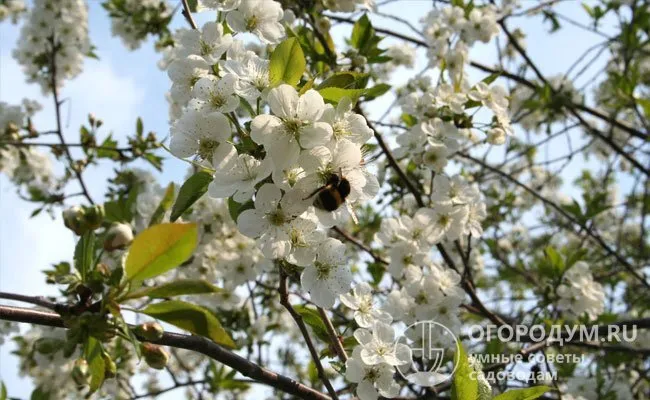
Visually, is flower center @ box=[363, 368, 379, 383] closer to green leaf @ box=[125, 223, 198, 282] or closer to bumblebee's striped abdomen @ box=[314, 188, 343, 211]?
bumblebee's striped abdomen @ box=[314, 188, 343, 211]

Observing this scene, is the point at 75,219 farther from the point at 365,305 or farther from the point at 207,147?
the point at 365,305

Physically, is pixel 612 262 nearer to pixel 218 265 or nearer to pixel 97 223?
pixel 218 265

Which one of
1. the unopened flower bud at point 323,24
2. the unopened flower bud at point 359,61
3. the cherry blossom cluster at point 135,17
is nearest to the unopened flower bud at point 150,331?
the unopened flower bud at point 359,61

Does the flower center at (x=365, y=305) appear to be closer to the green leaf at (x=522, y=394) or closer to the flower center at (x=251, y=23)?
the green leaf at (x=522, y=394)

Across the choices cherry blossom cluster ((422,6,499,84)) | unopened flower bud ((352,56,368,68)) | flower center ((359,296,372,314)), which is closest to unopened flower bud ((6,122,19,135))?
unopened flower bud ((352,56,368,68))

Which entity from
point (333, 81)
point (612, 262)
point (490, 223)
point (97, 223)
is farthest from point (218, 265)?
point (612, 262)

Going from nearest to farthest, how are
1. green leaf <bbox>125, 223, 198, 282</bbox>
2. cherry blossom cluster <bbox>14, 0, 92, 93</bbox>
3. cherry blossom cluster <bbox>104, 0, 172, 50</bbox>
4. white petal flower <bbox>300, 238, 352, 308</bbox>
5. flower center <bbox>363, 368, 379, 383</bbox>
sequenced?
green leaf <bbox>125, 223, 198, 282</bbox>, white petal flower <bbox>300, 238, 352, 308</bbox>, flower center <bbox>363, 368, 379, 383</bbox>, cherry blossom cluster <bbox>104, 0, 172, 50</bbox>, cherry blossom cluster <bbox>14, 0, 92, 93</bbox>
